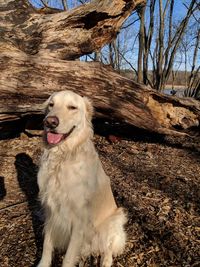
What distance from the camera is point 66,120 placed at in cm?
331

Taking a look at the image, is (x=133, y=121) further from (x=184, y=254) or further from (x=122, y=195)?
(x=184, y=254)

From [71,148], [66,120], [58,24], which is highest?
[58,24]

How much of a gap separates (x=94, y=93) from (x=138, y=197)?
1.83m

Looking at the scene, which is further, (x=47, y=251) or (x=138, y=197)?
(x=138, y=197)

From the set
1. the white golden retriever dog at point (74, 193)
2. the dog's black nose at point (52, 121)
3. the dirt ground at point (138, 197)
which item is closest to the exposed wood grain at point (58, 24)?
the dirt ground at point (138, 197)

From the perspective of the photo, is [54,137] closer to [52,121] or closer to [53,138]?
[53,138]

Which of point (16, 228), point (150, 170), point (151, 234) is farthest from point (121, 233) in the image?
point (150, 170)

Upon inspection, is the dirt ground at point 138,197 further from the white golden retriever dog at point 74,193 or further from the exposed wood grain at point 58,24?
the exposed wood grain at point 58,24

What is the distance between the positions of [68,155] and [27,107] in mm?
2221

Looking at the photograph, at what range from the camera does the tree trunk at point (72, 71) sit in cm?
536

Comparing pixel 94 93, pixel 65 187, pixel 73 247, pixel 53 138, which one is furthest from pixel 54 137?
pixel 94 93

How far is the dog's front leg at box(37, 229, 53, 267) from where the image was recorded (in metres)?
3.44

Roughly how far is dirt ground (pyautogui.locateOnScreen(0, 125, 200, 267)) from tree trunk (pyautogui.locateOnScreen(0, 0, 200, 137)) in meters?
0.59

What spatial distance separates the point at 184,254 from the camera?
11.4 ft
